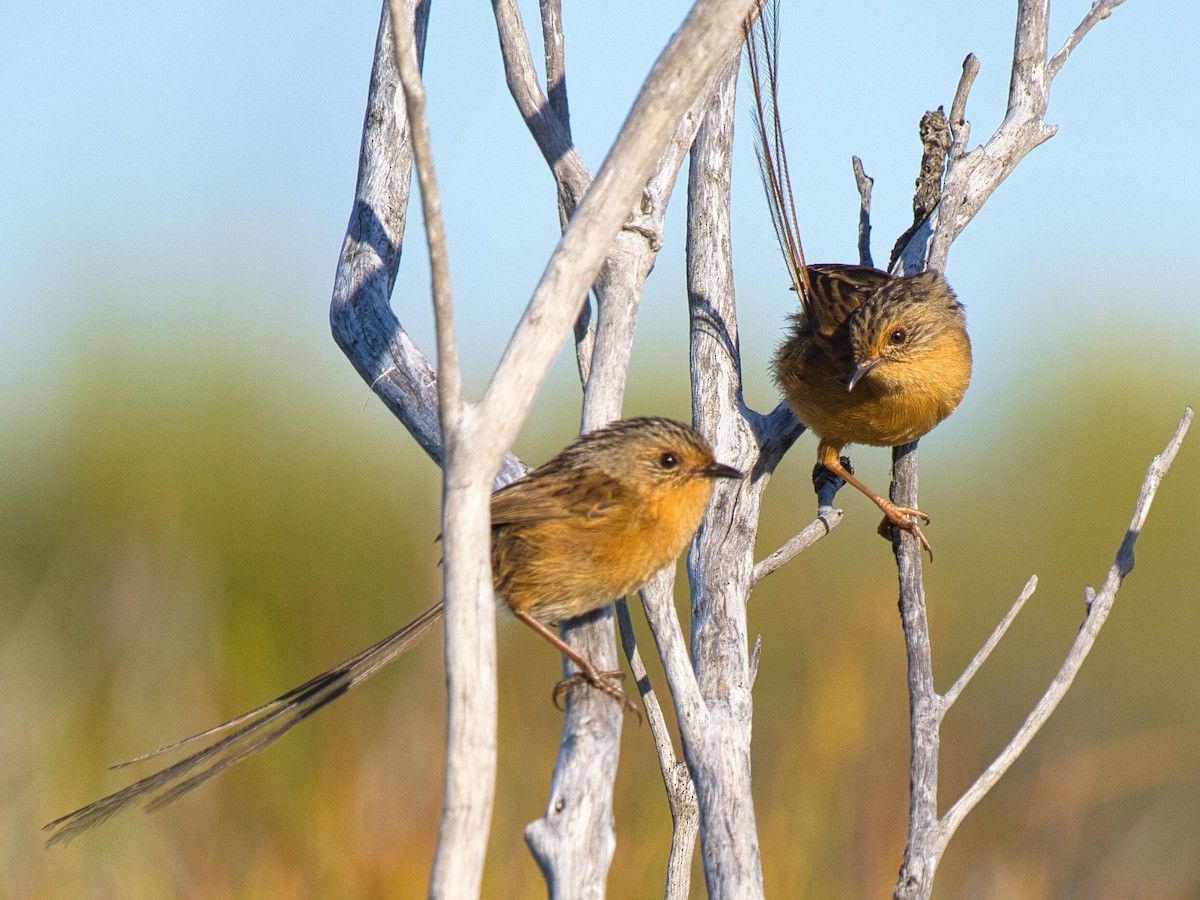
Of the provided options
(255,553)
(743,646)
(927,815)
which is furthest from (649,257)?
(255,553)

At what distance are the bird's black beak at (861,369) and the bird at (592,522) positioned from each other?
4.17 ft

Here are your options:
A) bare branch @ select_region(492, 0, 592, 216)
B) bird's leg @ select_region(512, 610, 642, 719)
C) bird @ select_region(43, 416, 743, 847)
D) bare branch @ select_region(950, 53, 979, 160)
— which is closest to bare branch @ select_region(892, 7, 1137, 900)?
bare branch @ select_region(950, 53, 979, 160)

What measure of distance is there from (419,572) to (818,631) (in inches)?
120

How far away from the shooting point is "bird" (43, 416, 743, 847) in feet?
11.8

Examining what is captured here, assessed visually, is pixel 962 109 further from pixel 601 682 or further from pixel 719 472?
pixel 601 682

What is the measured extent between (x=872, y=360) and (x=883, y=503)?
2.37ft

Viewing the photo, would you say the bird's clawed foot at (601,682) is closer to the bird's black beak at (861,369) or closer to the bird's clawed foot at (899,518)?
the bird's clawed foot at (899,518)

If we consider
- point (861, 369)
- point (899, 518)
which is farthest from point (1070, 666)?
point (861, 369)

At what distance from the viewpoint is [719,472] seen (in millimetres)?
3701

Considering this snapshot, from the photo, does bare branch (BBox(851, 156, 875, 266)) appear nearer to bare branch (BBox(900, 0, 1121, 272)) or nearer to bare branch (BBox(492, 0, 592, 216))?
bare branch (BBox(900, 0, 1121, 272))

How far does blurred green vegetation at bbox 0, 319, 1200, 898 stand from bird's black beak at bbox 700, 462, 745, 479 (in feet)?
7.09

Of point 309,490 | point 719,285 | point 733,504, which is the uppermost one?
point 719,285

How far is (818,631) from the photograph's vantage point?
7.94m

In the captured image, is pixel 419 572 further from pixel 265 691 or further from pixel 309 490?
pixel 309 490
